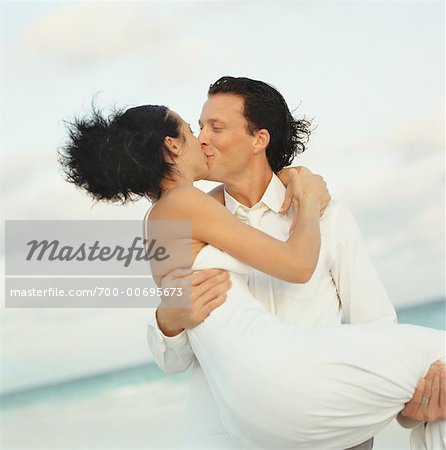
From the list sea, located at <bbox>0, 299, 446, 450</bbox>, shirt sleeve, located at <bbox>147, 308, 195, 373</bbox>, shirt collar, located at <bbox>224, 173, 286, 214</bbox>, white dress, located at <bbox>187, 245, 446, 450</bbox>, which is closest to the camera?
white dress, located at <bbox>187, 245, 446, 450</bbox>

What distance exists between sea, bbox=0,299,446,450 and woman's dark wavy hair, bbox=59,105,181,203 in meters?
5.54

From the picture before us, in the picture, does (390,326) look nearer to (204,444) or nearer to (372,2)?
(204,444)

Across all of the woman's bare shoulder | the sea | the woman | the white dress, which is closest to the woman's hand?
the woman

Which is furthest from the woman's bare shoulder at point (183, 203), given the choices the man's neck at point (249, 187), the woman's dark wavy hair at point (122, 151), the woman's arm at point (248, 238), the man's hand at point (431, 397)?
the man's hand at point (431, 397)

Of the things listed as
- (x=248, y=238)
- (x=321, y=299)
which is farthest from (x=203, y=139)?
(x=321, y=299)

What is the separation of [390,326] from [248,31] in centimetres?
603

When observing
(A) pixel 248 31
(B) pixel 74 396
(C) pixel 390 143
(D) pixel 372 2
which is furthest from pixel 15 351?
Answer: (D) pixel 372 2

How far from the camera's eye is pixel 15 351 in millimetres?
9062

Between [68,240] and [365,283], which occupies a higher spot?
[365,283]

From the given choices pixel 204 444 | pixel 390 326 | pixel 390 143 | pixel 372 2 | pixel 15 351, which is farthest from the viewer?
pixel 372 2

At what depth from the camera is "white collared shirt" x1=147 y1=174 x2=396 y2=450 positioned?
8.23 ft

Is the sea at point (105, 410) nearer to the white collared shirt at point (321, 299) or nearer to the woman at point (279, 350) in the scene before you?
the white collared shirt at point (321, 299)

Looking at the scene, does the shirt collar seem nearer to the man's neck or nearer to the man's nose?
the man's neck

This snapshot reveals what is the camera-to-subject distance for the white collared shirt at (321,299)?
251 centimetres
